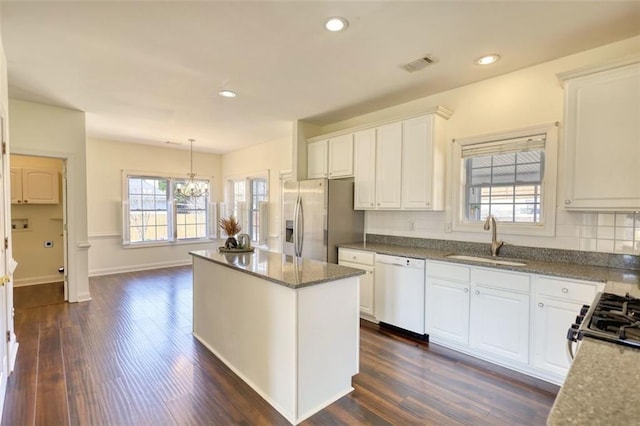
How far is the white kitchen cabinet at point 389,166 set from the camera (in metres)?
3.65

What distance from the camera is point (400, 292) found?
332 cm

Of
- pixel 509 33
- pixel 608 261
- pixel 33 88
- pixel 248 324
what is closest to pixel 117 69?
pixel 33 88

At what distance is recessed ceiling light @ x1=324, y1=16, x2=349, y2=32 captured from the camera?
2195 mm

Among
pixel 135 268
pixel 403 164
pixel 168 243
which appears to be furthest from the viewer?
pixel 168 243

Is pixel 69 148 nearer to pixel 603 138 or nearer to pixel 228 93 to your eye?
pixel 228 93

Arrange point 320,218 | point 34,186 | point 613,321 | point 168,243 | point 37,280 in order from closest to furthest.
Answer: point 613,321, point 320,218, point 34,186, point 37,280, point 168,243

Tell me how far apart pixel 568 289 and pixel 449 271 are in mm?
892

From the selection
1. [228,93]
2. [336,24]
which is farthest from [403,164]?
[228,93]

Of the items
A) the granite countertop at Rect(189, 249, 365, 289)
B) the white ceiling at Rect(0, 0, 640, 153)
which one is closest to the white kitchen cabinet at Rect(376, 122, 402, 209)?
the white ceiling at Rect(0, 0, 640, 153)

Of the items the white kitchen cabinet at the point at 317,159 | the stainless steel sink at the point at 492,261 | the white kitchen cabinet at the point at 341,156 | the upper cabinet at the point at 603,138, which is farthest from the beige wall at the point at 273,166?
the upper cabinet at the point at 603,138

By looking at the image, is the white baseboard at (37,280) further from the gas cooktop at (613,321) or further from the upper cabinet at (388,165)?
the gas cooktop at (613,321)

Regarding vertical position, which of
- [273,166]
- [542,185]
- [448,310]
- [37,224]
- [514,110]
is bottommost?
[448,310]

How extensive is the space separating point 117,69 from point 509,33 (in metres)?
3.46

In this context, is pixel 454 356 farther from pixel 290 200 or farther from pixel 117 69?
pixel 117 69
